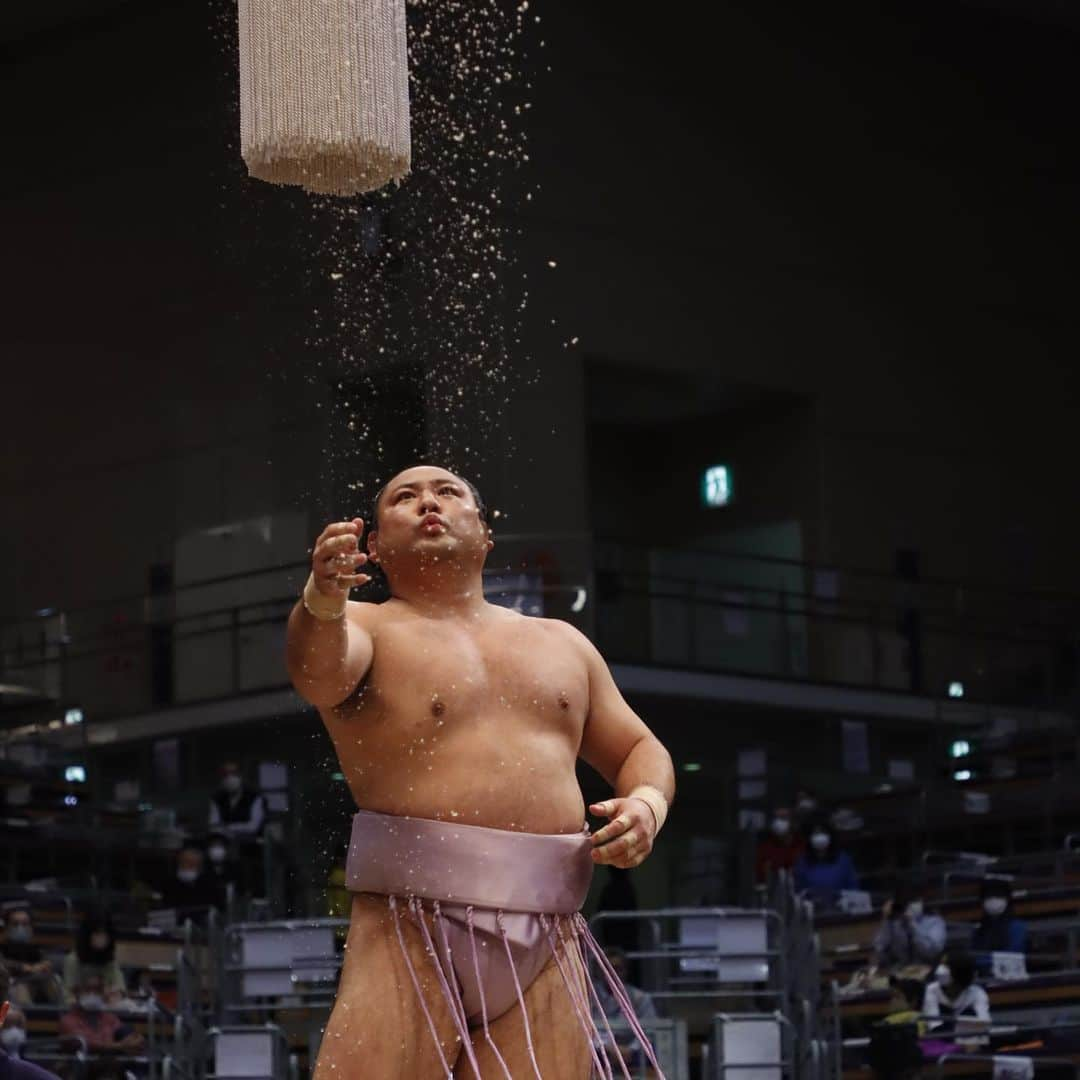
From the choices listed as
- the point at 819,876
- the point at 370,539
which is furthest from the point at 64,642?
the point at 370,539

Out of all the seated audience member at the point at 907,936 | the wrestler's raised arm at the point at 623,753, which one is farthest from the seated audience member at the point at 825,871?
the wrestler's raised arm at the point at 623,753

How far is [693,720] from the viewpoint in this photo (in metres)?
16.2

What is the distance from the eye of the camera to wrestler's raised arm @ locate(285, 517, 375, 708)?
12.5ft

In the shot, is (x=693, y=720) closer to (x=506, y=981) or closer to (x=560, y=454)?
(x=560, y=454)

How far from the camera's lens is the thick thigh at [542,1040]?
4.00m

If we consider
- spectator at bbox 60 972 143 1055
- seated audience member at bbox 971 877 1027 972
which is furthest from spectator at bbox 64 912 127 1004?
seated audience member at bbox 971 877 1027 972

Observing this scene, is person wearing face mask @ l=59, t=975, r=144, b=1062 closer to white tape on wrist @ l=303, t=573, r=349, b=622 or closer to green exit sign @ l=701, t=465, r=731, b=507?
white tape on wrist @ l=303, t=573, r=349, b=622

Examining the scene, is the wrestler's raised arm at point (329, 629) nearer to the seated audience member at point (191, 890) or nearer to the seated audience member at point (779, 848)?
the seated audience member at point (191, 890)

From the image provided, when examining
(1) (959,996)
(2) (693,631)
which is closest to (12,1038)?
(1) (959,996)

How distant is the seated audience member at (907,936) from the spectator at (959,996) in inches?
19.6

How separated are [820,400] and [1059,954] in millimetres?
7550

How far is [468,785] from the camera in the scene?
4.06 metres

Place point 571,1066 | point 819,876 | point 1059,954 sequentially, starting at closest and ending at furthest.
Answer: point 571,1066 < point 1059,954 < point 819,876

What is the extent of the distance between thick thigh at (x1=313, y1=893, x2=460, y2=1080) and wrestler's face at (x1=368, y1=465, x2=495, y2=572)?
59 cm
